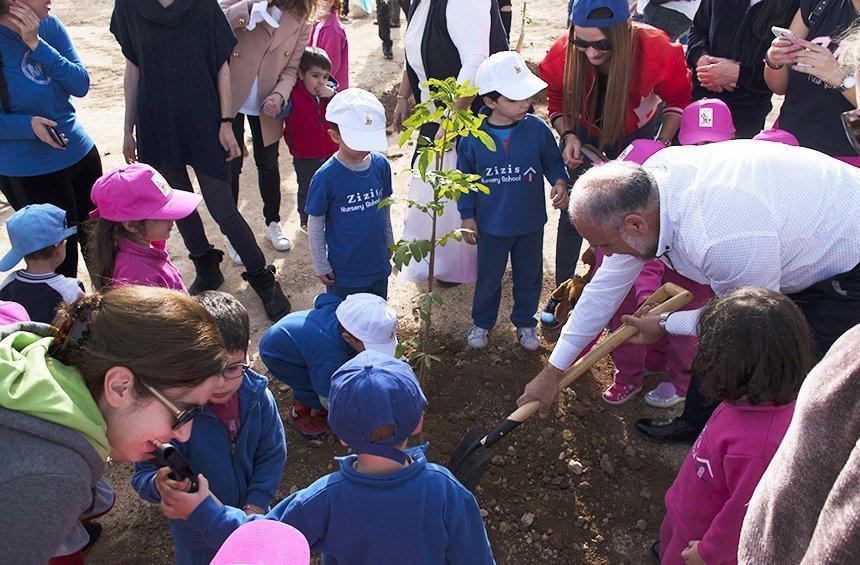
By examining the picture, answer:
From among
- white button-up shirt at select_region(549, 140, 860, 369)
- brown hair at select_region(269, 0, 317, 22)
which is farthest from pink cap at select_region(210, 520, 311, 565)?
brown hair at select_region(269, 0, 317, 22)

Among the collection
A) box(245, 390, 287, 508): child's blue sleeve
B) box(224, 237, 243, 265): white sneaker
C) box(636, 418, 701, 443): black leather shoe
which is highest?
box(245, 390, 287, 508): child's blue sleeve

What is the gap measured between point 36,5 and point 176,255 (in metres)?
2.10

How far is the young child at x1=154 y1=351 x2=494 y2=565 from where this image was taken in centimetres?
178

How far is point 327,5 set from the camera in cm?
503

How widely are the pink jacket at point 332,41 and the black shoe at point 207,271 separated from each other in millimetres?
1569

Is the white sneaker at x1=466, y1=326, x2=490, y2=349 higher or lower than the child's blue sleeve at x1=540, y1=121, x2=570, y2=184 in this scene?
lower

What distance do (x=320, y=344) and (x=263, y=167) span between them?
2217 mm

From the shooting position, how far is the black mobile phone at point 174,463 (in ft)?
5.89

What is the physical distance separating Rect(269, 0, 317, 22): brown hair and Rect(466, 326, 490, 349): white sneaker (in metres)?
2.19

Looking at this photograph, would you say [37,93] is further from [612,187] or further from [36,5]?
[612,187]

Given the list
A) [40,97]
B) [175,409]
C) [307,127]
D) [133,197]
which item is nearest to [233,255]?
[307,127]

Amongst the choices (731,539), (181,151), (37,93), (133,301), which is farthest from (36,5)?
(731,539)

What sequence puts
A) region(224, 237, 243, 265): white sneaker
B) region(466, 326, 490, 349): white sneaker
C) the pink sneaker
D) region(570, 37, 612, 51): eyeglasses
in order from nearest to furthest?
1. region(570, 37, 612, 51): eyeglasses
2. the pink sneaker
3. region(466, 326, 490, 349): white sneaker
4. region(224, 237, 243, 265): white sneaker

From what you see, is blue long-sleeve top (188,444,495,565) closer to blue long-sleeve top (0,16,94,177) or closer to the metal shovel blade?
the metal shovel blade
